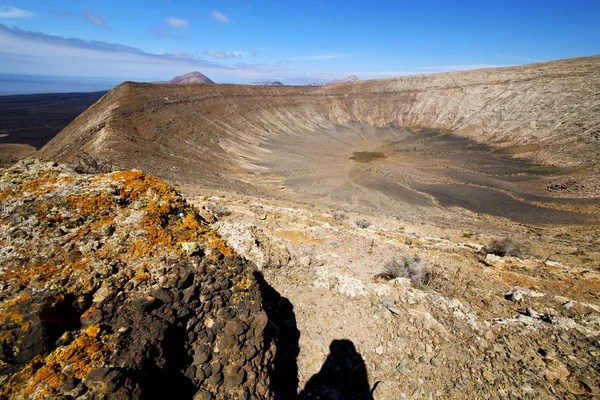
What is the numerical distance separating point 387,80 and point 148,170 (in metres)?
56.8

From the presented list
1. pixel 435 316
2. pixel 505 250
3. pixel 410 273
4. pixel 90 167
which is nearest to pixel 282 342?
pixel 435 316

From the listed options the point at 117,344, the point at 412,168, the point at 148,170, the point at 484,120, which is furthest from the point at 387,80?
the point at 117,344

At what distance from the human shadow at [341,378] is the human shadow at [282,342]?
0.84 ft

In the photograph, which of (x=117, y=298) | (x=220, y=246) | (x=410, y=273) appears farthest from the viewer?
(x=410, y=273)

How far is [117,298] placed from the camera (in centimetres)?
308

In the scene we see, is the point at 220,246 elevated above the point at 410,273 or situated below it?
above

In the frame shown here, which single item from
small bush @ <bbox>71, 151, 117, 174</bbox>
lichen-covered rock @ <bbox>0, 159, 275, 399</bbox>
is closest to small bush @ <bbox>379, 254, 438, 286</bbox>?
lichen-covered rock @ <bbox>0, 159, 275, 399</bbox>

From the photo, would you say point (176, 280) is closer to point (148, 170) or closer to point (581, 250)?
point (581, 250)

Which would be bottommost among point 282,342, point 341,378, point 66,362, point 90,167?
point 341,378

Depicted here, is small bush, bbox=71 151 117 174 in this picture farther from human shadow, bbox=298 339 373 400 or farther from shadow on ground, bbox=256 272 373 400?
human shadow, bbox=298 339 373 400

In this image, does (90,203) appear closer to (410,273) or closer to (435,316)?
(435,316)

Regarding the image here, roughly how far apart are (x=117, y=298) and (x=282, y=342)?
278 cm

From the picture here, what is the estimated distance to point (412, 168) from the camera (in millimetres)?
33312

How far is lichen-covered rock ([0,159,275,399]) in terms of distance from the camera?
2443mm
